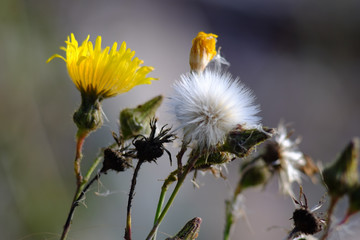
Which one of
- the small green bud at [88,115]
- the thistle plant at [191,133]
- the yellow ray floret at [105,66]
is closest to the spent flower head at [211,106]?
the thistle plant at [191,133]

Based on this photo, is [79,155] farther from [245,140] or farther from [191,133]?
[245,140]

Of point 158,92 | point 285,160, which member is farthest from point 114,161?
point 158,92

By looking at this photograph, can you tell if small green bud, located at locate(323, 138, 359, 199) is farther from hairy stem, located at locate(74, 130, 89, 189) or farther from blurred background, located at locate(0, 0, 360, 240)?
hairy stem, located at locate(74, 130, 89, 189)

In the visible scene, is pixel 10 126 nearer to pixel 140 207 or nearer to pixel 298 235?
pixel 140 207

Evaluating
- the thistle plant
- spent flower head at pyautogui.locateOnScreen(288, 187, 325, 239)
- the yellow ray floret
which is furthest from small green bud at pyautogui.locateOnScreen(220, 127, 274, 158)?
the yellow ray floret

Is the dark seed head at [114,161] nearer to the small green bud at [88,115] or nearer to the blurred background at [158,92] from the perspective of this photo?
the small green bud at [88,115]

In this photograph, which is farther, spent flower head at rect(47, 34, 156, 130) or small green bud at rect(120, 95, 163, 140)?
small green bud at rect(120, 95, 163, 140)
